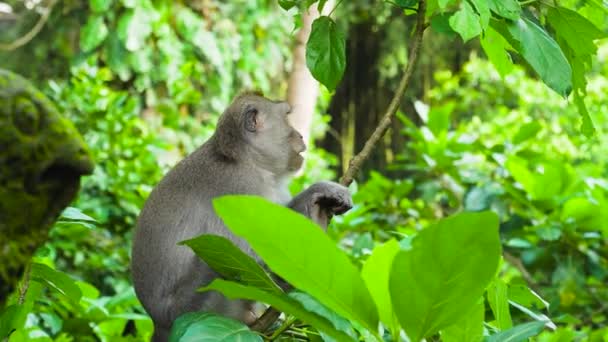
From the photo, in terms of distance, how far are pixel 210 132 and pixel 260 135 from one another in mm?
3008

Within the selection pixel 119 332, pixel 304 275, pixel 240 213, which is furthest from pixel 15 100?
pixel 119 332

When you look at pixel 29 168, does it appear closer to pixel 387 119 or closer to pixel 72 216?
pixel 72 216

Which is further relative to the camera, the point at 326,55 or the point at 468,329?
the point at 326,55

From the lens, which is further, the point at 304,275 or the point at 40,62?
the point at 40,62

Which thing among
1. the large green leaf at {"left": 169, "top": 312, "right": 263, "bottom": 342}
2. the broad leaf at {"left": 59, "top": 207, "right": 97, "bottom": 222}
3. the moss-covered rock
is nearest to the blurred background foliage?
the broad leaf at {"left": 59, "top": 207, "right": 97, "bottom": 222}

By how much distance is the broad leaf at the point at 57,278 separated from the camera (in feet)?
5.66

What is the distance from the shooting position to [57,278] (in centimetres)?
173

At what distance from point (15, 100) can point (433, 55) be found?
9.08 m

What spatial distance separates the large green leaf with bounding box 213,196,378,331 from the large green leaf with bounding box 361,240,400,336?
0.12 meters

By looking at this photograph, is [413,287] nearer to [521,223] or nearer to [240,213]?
[240,213]

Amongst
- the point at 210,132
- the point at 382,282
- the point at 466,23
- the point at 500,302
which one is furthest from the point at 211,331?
the point at 210,132

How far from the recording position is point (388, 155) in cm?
997

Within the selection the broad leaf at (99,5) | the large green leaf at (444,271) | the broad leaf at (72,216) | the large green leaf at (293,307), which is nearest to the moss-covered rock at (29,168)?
the large green leaf at (293,307)

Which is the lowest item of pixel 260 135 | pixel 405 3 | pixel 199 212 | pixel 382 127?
pixel 199 212
